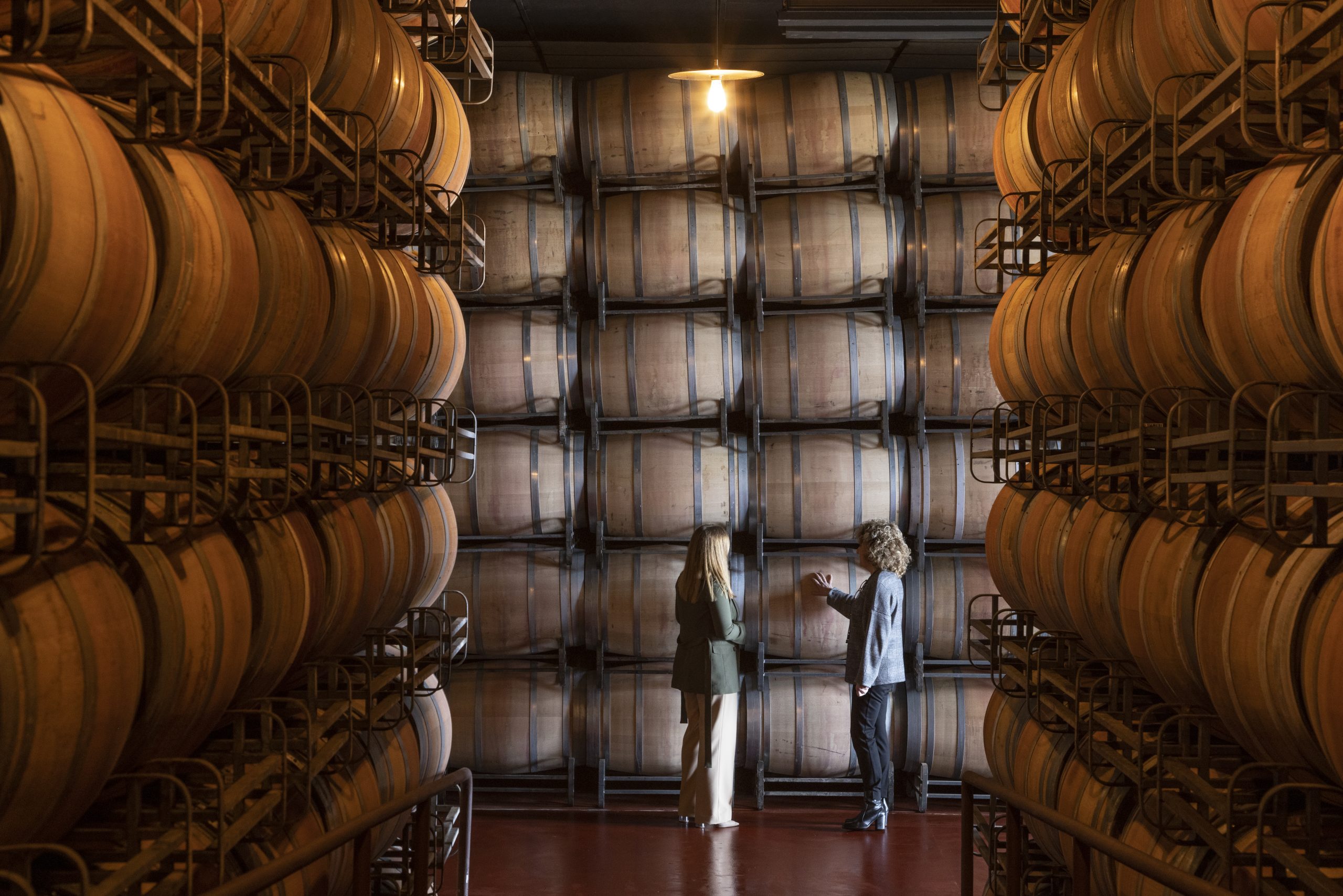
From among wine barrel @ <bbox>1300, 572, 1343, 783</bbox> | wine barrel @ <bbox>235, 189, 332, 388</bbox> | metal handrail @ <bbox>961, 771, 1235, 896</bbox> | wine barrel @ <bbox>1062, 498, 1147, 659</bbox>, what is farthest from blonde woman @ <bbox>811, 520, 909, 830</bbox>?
wine barrel @ <bbox>1300, 572, 1343, 783</bbox>

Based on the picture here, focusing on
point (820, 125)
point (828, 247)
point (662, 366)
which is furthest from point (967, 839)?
point (820, 125)

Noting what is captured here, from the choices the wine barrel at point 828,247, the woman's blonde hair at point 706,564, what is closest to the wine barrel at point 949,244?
the wine barrel at point 828,247

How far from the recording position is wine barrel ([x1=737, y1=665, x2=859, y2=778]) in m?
7.57

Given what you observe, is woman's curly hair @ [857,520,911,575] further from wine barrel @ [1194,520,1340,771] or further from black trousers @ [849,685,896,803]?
wine barrel @ [1194,520,1340,771]

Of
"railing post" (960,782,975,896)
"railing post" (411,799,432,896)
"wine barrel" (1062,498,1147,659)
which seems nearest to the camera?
"wine barrel" (1062,498,1147,659)

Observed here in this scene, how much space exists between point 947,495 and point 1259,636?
5.14 metres

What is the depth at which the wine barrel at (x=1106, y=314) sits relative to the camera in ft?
11.6

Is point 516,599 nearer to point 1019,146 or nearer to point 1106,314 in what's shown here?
point 1019,146

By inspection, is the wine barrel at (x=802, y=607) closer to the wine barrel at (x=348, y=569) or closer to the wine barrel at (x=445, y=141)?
the wine barrel at (x=445, y=141)

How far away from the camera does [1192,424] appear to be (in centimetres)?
331

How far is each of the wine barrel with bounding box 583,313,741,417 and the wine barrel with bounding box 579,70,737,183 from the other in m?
0.92

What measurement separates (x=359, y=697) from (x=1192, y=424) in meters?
2.53

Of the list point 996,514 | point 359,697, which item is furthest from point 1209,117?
point 359,697

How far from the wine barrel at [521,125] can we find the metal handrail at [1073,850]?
4.78 meters
